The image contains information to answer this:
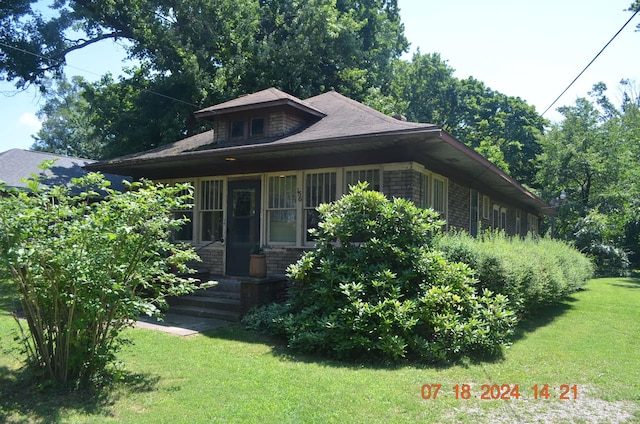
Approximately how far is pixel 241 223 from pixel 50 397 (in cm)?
636

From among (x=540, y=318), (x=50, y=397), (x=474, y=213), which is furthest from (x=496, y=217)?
(x=50, y=397)

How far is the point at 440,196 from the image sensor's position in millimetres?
10344

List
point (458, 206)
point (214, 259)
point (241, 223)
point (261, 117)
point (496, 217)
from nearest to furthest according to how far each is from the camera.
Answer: point (241, 223)
point (214, 259)
point (261, 117)
point (458, 206)
point (496, 217)

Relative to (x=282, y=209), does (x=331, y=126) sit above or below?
above

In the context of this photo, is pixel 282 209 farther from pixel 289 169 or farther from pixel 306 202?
pixel 289 169

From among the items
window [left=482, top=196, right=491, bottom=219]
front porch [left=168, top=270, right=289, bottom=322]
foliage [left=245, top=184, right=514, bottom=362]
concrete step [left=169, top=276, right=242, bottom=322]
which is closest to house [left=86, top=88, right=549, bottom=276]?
concrete step [left=169, top=276, right=242, bottom=322]

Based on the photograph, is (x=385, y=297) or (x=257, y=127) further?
(x=257, y=127)

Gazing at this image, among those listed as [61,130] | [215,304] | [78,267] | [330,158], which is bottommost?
[215,304]

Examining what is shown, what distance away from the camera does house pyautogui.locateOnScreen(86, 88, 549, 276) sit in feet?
28.2

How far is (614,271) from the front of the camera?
2138 cm

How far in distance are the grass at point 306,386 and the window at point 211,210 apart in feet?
13.1

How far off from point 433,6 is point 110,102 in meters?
13.9

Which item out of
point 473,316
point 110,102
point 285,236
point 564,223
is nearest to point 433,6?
point 285,236

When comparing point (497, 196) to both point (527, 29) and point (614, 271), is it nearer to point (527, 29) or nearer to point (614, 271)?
point (527, 29)
